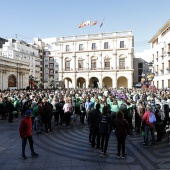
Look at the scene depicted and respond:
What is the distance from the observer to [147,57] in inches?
2432

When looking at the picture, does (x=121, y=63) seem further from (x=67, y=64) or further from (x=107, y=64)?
(x=67, y=64)

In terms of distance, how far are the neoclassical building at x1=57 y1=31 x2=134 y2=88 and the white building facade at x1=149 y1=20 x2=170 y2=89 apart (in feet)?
33.0

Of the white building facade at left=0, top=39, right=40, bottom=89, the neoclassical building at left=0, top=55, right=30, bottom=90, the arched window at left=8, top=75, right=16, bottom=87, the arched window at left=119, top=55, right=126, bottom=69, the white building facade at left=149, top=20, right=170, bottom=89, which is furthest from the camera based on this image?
the arched window at left=119, top=55, right=126, bottom=69

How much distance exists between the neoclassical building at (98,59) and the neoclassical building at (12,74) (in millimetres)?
11807

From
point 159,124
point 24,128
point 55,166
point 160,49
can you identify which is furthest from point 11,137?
point 160,49

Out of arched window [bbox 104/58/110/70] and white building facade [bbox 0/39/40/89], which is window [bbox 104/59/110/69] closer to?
arched window [bbox 104/58/110/70]

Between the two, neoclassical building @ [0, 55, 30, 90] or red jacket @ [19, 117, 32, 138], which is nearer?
red jacket @ [19, 117, 32, 138]

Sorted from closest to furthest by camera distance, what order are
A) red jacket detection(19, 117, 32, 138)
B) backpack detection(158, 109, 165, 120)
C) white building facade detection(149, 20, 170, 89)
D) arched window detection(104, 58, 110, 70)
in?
red jacket detection(19, 117, 32, 138) → backpack detection(158, 109, 165, 120) → white building facade detection(149, 20, 170, 89) → arched window detection(104, 58, 110, 70)

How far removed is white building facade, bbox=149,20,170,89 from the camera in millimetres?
33000

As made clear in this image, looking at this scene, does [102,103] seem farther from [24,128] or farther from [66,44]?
[66,44]

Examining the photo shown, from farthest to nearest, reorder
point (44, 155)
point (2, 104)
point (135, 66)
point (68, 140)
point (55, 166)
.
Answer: point (135, 66) < point (2, 104) < point (68, 140) < point (44, 155) < point (55, 166)

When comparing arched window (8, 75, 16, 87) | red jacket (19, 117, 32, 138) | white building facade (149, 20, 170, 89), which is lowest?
red jacket (19, 117, 32, 138)

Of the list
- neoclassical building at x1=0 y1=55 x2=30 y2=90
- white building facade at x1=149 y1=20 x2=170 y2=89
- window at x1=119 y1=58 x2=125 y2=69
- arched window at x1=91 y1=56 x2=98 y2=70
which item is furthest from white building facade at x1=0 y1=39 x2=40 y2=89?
white building facade at x1=149 y1=20 x2=170 y2=89

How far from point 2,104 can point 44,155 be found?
8.65 meters
